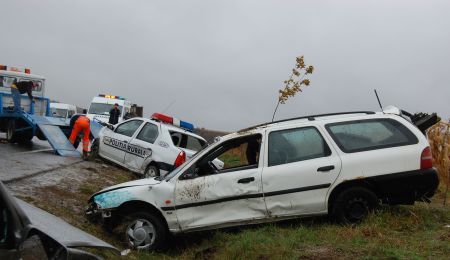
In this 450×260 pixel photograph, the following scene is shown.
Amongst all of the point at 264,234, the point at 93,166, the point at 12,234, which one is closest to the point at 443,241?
the point at 264,234

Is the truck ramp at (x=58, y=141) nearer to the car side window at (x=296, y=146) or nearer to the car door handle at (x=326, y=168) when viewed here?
the car side window at (x=296, y=146)

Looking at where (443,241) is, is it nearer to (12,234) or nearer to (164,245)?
(164,245)

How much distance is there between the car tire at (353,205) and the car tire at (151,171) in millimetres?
6459

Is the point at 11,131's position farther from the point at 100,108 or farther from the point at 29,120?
the point at 100,108

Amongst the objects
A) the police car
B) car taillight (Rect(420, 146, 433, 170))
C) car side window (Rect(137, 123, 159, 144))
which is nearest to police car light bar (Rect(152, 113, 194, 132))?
the police car

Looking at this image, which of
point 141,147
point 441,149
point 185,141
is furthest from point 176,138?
point 441,149

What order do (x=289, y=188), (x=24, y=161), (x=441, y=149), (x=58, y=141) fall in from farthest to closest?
(x=58, y=141), (x=441, y=149), (x=24, y=161), (x=289, y=188)

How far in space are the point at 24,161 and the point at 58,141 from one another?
10.4 feet

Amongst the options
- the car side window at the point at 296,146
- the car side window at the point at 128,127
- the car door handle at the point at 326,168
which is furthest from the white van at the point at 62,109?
the car door handle at the point at 326,168

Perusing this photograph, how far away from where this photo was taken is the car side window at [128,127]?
13316mm

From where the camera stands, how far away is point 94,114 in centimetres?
2366

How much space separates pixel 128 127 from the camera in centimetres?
1350

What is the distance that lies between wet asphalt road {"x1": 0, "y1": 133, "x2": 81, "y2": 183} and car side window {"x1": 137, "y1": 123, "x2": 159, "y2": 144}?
182 cm

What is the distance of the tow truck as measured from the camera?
14898mm
